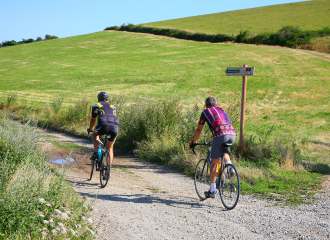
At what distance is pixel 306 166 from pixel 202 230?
508 cm

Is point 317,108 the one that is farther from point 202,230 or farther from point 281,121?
point 202,230

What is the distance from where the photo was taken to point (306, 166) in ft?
29.2

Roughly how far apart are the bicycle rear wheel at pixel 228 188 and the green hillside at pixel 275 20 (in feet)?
173

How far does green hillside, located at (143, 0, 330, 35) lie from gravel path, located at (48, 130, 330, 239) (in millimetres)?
52404

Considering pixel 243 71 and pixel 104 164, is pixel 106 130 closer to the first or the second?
pixel 104 164

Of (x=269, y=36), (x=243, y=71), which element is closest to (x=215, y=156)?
(x=243, y=71)

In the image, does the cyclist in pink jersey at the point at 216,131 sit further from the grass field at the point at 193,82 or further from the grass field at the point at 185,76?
the grass field at the point at 185,76

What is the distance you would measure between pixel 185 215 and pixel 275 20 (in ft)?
220

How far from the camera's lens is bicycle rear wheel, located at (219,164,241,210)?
5957 millimetres

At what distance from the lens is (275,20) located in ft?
215

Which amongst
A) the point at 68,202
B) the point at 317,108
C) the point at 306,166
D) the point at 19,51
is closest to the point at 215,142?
the point at 68,202

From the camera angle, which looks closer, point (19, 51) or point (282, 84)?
point (282, 84)


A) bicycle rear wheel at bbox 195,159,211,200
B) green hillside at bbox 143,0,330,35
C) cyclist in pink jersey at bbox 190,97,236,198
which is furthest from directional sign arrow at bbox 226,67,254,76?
green hillside at bbox 143,0,330,35

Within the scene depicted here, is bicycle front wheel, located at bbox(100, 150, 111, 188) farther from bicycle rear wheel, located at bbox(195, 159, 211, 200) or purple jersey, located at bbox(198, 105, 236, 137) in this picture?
purple jersey, located at bbox(198, 105, 236, 137)
